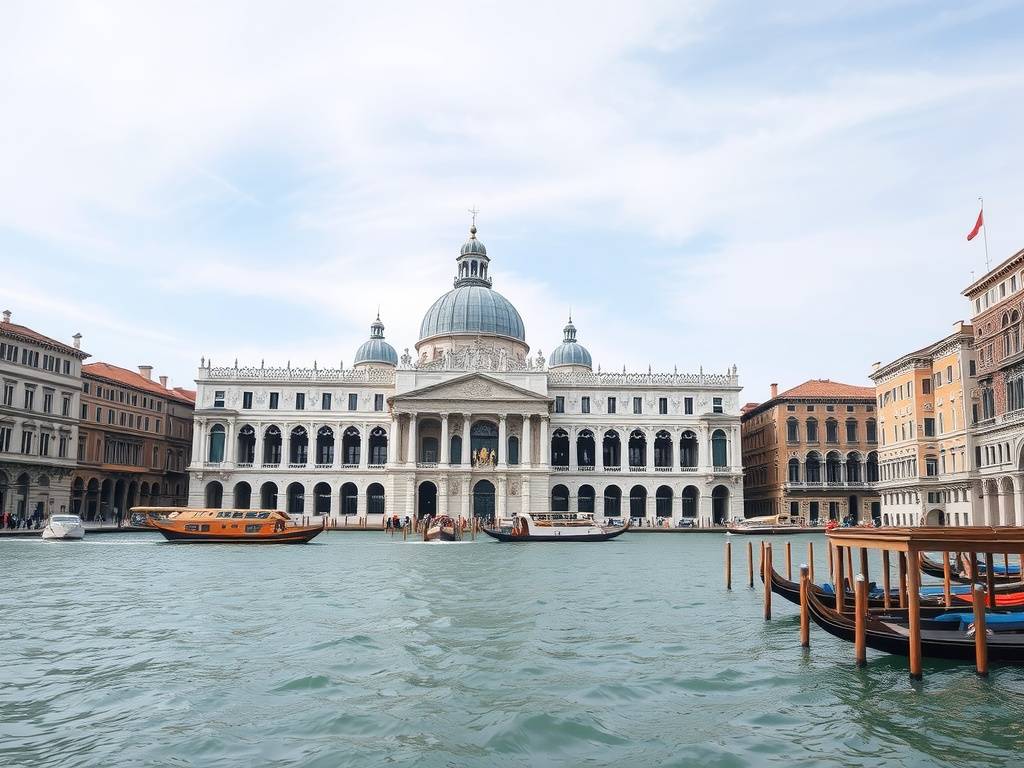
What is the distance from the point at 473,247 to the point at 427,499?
2600cm

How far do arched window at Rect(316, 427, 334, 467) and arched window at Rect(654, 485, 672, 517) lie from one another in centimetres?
2676

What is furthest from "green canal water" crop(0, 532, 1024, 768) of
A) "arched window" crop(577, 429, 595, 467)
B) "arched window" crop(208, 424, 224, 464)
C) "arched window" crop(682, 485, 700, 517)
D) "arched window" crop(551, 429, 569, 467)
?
"arched window" crop(682, 485, 700, 517)

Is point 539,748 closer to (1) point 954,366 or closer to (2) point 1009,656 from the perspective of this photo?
(2) point 1009,656

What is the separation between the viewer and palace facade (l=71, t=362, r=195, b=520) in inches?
2440

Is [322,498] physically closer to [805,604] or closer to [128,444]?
[128,444]

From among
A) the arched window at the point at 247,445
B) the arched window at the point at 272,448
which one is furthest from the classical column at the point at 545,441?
the arched window at the point at 247,445

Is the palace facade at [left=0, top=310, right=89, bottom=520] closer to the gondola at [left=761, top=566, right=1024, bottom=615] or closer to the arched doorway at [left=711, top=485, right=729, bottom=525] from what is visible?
the arched doorway at [left=711, top=485, right=729, bottom=525]

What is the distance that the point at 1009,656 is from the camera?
13.4 m

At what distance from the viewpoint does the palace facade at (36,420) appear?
170ft

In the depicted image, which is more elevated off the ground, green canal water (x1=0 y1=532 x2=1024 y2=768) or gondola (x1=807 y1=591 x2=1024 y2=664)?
gondola (x1=807 y1=591 x2=1024 y2=664)

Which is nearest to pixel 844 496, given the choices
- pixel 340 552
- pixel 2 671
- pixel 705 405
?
pixel 705 405

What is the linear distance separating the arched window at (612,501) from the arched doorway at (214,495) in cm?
3093

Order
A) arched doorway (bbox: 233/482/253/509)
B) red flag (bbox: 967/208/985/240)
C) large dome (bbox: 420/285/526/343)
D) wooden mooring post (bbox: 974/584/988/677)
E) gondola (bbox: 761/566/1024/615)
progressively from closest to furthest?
wooden mooring post (bbox: 974/584/988/677) → gondola (bbox: 761/566/1024/615) → red flag (bbox: 967/208/985/240) → arched doorway (bbox: 233/482/253/509) → large dome (bbox: 420/285/526/343)

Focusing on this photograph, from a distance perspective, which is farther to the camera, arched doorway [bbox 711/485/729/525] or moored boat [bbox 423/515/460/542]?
arched doorway [bbox 711/485/729/525]
